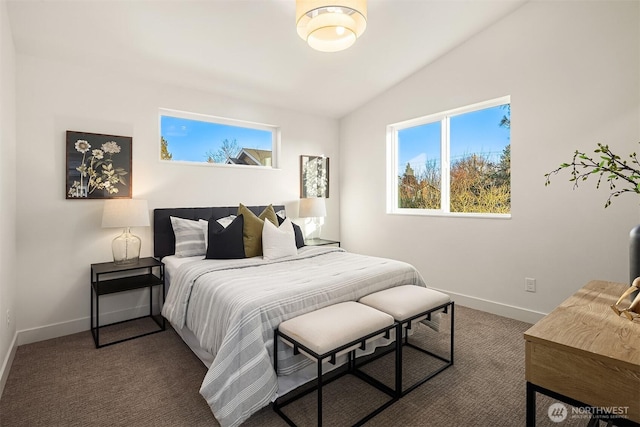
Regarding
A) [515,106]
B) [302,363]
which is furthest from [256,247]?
[515,106]

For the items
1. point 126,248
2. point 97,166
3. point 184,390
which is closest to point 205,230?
point 126,248

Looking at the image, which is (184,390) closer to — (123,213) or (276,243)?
(276,243)

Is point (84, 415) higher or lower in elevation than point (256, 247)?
lower

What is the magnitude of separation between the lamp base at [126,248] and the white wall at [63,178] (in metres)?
0.16

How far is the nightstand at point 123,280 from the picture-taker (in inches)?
111

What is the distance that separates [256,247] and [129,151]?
1561 mm

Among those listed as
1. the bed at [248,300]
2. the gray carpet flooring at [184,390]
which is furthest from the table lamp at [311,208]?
the gray carpet flooring at [184,390]

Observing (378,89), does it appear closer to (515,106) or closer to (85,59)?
(515,106)

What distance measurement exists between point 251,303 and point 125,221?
1.66 meters

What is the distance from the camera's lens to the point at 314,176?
15.6 ft

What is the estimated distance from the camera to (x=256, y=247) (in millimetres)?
3217

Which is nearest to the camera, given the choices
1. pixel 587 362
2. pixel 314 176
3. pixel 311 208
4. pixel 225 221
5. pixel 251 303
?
pixel 587 362

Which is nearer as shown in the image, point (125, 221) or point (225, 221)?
point (125, 221)

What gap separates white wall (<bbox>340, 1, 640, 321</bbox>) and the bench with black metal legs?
6.40 ft
